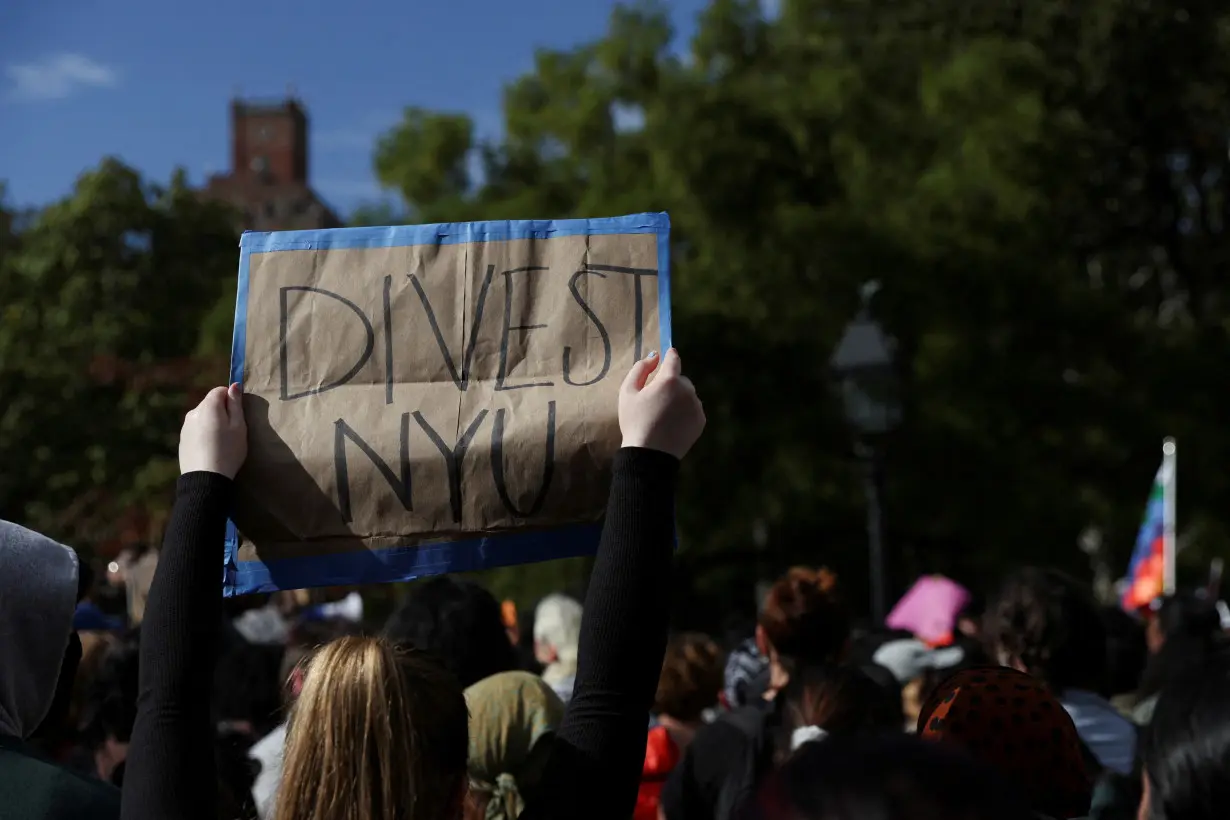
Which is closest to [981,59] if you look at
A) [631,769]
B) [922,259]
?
[922,259]

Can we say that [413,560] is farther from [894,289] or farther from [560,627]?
[894,289]

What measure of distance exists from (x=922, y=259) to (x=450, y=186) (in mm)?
7509

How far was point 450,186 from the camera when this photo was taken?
21.6m

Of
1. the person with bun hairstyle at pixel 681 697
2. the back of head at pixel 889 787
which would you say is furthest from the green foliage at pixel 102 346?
the back of head at pixel 889 787

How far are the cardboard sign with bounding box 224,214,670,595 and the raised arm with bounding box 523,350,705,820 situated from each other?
7.2 inches

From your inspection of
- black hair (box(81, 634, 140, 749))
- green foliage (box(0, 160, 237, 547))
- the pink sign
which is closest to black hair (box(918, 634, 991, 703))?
the pink sign

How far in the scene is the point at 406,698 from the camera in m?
2.00

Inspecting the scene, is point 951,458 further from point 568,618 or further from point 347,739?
point 347,739

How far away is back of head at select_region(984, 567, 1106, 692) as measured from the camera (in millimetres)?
3879

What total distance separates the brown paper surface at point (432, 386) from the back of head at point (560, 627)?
3.17 metres

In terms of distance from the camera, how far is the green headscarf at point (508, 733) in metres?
3.31

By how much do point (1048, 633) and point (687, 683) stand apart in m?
1.26

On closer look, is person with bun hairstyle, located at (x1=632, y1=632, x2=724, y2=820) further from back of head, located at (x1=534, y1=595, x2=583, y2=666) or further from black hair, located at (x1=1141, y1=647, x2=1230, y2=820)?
black hair, located at (x1=1141, y1=647, x2=1230, y2=820)

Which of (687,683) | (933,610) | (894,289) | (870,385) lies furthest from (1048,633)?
(894,289)
